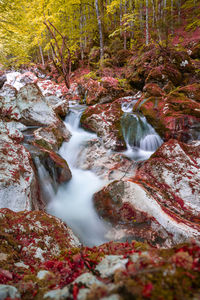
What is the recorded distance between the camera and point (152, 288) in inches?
30.0

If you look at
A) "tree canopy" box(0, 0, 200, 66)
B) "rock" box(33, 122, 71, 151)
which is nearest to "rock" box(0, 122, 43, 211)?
"rock" box(33, 122, 71, 151)

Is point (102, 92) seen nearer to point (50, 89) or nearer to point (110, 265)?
point (50, 89)

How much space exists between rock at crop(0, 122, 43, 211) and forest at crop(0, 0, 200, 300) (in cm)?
2

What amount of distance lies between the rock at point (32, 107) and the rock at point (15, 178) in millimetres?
3248

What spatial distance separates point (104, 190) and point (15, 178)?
235cm

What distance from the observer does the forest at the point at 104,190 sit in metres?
1.01

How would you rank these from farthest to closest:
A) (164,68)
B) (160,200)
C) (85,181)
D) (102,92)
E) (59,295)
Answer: (102,92) < (164,68) < (85,181) < (160,200) < (59,295)

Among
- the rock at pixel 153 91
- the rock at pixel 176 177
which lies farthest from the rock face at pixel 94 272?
the rock at pixel 153 91

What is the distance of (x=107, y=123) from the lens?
8117 millimetres

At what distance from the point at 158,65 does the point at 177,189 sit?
412 inches

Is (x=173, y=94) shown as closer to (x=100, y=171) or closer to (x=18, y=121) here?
(x=100, y=171)

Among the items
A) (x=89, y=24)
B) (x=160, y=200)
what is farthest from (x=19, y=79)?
(x=160, y=200)

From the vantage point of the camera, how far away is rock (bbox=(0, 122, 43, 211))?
3.23m

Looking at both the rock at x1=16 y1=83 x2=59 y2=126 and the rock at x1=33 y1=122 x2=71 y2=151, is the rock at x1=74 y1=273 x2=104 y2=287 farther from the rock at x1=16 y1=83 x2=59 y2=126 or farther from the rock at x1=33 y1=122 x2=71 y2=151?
the rock at x1=16 y1=83 x2=59 y2=126
